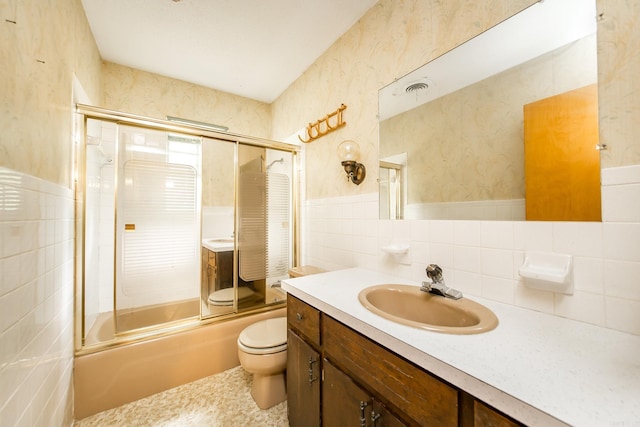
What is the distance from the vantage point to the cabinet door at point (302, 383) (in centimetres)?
105

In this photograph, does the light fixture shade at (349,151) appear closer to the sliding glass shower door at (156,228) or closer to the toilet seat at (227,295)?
the sliding glass shower door at (156,228)

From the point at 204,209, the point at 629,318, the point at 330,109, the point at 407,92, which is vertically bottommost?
the point at 629,318

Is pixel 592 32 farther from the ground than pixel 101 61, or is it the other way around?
pixel 101 61

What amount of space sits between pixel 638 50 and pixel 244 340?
2083mm

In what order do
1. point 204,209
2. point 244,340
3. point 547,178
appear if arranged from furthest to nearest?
1. point 204,209
2. point 244,340
3. point 547,178

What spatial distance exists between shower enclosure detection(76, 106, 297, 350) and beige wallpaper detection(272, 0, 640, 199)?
62 centimetres

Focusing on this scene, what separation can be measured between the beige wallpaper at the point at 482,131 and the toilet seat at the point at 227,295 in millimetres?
1538

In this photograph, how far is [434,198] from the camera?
1.24m

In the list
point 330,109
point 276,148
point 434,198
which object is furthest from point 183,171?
point 434,198

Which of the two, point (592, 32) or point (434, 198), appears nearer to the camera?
point (592, 32)

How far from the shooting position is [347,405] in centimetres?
88

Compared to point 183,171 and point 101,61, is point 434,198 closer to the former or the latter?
point 183,171

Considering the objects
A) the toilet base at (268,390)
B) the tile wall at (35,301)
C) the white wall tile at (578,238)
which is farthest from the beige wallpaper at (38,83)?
the white wall tile at (578,238)

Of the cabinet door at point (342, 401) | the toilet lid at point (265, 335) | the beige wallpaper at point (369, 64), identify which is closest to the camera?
the cabinet door at point (342, 401)
